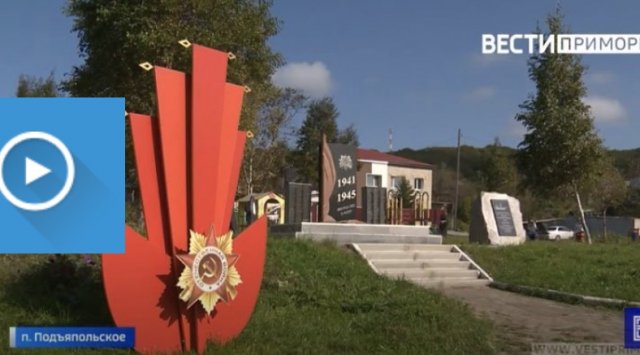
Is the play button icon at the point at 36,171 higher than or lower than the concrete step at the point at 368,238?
higher

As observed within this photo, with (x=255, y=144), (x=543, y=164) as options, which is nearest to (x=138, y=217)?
(x=543, y=164)

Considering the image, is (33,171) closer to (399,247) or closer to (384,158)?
(399,247)

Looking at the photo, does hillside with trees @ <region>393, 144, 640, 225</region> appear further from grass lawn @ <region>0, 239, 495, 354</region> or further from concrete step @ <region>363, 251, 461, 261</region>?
grass lawn @ <region>0, 239, 495, 354</region>

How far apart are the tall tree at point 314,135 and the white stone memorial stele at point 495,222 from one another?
86.3ft

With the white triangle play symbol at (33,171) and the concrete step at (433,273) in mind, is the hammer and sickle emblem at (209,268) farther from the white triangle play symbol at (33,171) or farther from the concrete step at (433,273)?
the concrete step at (433,273)

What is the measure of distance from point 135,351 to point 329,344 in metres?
2.03

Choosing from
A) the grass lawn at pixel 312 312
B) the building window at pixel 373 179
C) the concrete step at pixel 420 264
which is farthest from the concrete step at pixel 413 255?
the building window at pixel 373 179

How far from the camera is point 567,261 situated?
15844 millimetres

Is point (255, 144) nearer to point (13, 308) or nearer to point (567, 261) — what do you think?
point (567, 261)

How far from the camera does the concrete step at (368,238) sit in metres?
14.3

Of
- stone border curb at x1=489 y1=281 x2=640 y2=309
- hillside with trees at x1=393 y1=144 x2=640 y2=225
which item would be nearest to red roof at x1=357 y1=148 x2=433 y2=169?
hillside with trees at x1=393 y1=144 x2=640 y2=225

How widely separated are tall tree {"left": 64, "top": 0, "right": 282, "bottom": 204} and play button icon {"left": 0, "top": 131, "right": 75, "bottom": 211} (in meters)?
9.58

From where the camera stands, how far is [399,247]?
15164 mm

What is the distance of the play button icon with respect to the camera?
5.48 metres
